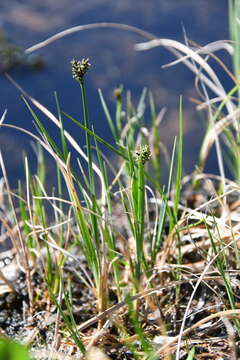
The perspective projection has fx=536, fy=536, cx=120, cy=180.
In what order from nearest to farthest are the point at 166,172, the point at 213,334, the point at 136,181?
1. the point at 136,181
2. the point at 213,334
3. the point at 166,172

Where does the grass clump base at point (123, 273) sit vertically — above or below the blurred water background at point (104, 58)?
below

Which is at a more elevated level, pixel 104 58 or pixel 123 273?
pixel 104 58

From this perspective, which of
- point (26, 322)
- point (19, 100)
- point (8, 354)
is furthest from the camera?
point (19, 100)

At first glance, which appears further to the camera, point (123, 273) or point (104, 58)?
point (104, 58)

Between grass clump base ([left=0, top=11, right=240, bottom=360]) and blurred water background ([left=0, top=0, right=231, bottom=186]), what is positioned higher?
blurred water background ([left=0, top=0, right=231, bottom=186])

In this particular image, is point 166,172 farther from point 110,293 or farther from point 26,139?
point 110,293

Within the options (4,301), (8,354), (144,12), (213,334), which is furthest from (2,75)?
(8,354)

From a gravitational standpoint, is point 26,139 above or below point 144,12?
below

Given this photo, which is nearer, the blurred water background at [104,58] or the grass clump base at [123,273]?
the grass clump base at [123,273]
